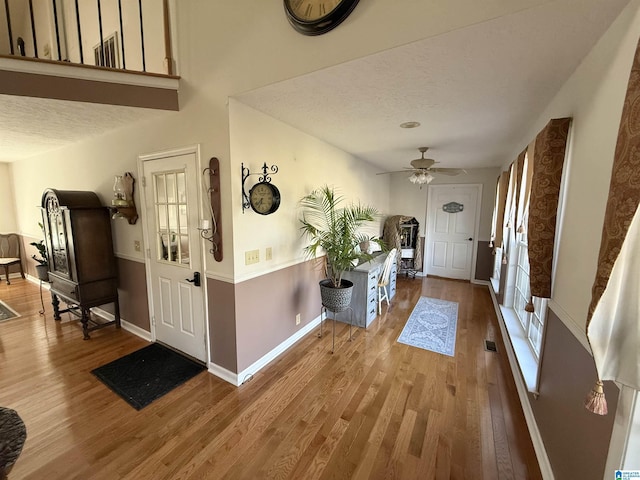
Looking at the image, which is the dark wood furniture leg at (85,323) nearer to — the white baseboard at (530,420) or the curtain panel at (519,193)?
the white baseboard at (530,420)

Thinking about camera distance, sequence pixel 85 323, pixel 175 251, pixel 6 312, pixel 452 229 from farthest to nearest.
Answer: pixel 452 229 < pixel 6 312 < pixel 85 323 < pixel 175 251

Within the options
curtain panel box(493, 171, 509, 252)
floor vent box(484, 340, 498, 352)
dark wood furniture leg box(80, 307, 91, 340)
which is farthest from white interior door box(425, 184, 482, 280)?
dark wood furniture leg box(80, 307, 91, 340)

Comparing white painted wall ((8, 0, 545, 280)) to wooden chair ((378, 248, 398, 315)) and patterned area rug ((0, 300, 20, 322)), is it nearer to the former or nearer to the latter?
wooden chair ((378, 248, 398, 315))

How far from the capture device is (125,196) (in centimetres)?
287

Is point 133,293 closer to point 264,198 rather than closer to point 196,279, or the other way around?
point 196,279

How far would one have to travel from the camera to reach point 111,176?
3.06 m

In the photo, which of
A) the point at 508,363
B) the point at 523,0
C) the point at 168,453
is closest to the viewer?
the point at 523,0

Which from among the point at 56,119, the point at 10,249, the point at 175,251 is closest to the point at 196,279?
the point at 175,251

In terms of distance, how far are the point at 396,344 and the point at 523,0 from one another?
2.88 m

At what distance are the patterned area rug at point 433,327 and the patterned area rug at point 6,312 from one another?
513 cm

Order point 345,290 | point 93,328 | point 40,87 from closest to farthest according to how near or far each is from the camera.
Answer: point 40,87 < point 345,290 < point 93,328

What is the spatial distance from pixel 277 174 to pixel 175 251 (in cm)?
128

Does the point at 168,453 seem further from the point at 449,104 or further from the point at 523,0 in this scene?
the point at 449,104

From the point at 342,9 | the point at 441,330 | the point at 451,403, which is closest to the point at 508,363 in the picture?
the point at 441,330
